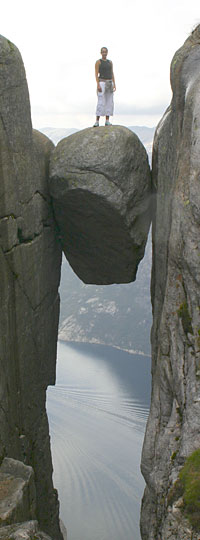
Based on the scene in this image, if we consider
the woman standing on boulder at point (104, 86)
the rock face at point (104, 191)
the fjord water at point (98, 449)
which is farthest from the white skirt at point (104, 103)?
the fjord water at point (98, 449)

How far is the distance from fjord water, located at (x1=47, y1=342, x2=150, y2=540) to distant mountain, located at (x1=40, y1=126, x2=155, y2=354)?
126 feet

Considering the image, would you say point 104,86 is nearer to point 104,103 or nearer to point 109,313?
point 104,103

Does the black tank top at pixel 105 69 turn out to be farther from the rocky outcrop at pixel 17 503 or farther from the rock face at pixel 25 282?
the rocky outcrop at pixel 17 503

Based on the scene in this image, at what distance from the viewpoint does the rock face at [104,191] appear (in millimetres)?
16281

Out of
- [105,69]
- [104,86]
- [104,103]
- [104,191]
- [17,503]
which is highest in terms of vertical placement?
[105,69]

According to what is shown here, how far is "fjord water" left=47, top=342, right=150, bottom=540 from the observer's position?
26828 mm

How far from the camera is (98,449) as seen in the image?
38312 millimetres

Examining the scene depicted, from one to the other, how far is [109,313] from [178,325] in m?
118

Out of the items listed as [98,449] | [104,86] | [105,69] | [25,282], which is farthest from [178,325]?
[98,449]

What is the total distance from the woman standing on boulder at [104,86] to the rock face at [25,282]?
2082 millimetres

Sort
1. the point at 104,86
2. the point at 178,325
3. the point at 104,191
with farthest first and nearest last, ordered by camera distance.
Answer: the point at 104,86 < the point at 104,191 < the point at 178,325

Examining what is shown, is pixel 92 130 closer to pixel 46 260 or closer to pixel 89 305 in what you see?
pixel 46 260

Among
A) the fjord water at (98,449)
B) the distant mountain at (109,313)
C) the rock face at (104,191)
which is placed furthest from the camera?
the distant mountain at (109,313)

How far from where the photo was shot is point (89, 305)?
447 ft
